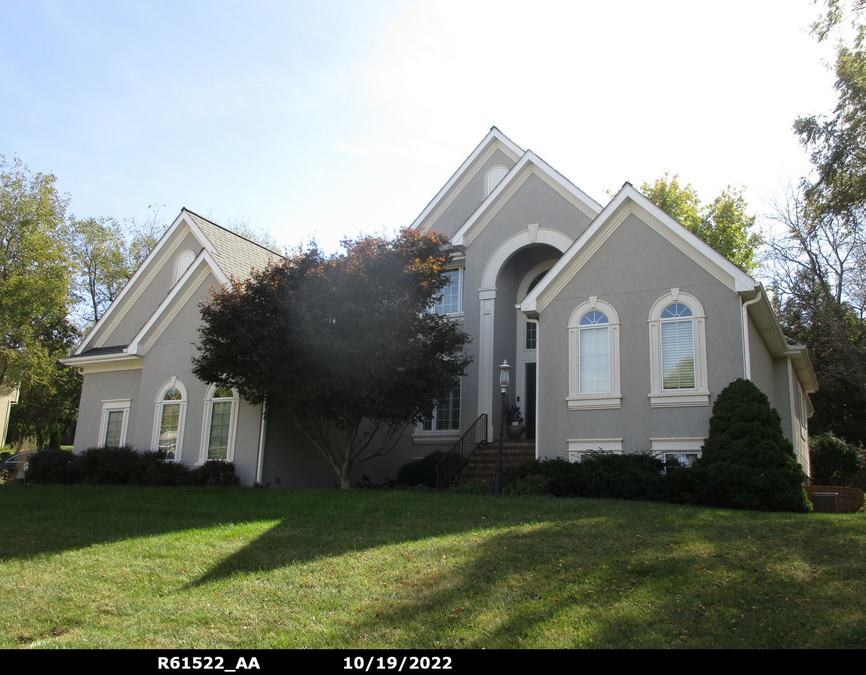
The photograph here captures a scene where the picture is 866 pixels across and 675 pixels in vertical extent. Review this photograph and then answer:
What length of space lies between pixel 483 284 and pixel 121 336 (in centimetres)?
1202

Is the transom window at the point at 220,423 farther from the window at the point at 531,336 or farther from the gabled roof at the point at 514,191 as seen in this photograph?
the window at the point at 531,336

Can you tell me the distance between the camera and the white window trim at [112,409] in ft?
67.8

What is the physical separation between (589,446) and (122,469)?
11.8m

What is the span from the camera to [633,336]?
15.3 m

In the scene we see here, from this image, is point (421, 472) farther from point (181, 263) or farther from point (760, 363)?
point (181, 263)

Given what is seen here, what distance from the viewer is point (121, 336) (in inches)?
915

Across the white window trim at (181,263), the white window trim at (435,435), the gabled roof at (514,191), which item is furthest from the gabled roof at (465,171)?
the white window trim at (181,263)

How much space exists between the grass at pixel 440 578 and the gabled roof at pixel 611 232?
17.3 feet

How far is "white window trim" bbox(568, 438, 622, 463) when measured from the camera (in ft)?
49.0

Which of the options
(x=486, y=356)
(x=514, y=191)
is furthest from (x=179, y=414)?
(x=514, y=191)

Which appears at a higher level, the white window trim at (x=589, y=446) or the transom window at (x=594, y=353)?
the transom window at (x=594, y=353)

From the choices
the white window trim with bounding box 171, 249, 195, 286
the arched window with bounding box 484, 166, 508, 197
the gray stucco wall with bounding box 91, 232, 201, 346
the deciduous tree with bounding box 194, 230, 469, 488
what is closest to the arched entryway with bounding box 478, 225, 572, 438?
the deciduous tree with bounding box 194, 230, 469, 488

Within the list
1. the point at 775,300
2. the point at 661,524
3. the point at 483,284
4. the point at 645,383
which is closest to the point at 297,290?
Answer: the point at 483,284
